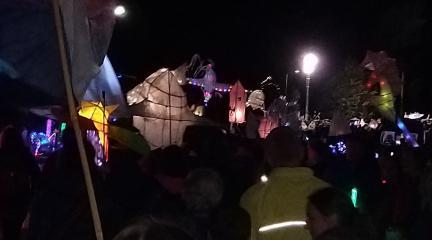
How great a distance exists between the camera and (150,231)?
9.27 ft

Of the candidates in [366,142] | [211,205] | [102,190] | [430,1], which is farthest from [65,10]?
[430,1]

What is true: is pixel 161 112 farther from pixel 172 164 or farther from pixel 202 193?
pixel 202 193

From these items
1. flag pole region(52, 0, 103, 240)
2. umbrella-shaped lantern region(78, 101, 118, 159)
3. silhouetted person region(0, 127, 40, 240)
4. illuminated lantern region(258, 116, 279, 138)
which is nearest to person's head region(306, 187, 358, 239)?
flag pole region(52, 0, 103, 240)

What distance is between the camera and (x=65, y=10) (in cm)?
406

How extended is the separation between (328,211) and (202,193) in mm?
838

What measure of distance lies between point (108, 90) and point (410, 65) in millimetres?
15486

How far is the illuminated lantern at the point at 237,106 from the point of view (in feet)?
78.1

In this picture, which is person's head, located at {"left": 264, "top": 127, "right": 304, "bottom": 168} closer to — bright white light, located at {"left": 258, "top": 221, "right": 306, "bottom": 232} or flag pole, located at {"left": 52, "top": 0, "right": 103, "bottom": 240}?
bright white light, located at {"left": 258, "top": 221, "right": 306, "bottom": 232}

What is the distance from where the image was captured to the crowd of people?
14.2 ft

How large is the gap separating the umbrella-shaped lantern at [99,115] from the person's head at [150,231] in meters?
7.39

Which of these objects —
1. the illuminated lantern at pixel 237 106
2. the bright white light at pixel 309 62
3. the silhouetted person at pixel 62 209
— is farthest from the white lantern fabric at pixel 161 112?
the illuminated lantern at pixel 237 106

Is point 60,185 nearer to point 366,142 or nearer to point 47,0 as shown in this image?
point 47,0

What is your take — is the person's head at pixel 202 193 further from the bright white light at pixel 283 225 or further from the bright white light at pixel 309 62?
the bright white light at pixel 309 62

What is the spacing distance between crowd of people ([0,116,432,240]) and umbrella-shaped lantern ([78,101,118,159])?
1604mm
